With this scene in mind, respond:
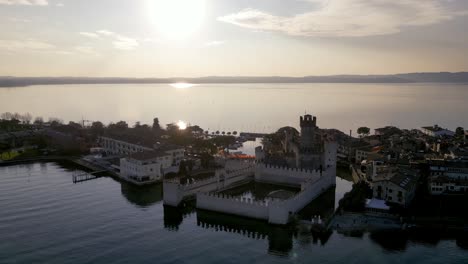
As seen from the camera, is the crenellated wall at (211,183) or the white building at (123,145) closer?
the crenellated wall at (211,183)

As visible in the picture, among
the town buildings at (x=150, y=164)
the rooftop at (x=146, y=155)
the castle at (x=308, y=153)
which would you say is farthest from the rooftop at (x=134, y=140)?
the castle at (x=308, y=153)

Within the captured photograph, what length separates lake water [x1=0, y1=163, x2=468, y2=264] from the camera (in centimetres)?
1956

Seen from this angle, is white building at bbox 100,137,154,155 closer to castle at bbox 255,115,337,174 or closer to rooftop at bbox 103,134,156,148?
rooftop at bbox 103,134,156,148

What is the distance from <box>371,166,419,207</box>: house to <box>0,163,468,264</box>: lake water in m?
4.77

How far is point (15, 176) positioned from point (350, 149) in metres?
37.9

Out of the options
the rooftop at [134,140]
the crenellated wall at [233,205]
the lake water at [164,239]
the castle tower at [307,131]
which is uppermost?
the castle tower at [307,131]

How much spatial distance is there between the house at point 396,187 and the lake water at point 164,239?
477 cm

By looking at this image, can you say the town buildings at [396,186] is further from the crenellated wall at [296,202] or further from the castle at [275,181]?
the castle at [275,181]

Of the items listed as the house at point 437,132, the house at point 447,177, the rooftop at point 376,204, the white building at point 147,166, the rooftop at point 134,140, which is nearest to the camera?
the rooftop at point 376,204

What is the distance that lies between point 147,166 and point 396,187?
70.5ft

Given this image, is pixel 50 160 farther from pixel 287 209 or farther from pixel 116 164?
pixel 287 209

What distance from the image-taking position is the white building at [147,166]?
114 feet

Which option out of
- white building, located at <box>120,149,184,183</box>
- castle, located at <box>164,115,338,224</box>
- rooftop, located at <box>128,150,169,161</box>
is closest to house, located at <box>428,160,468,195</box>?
castle, located at <box>164,115,338,224</box>

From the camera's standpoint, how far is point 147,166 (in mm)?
34875
